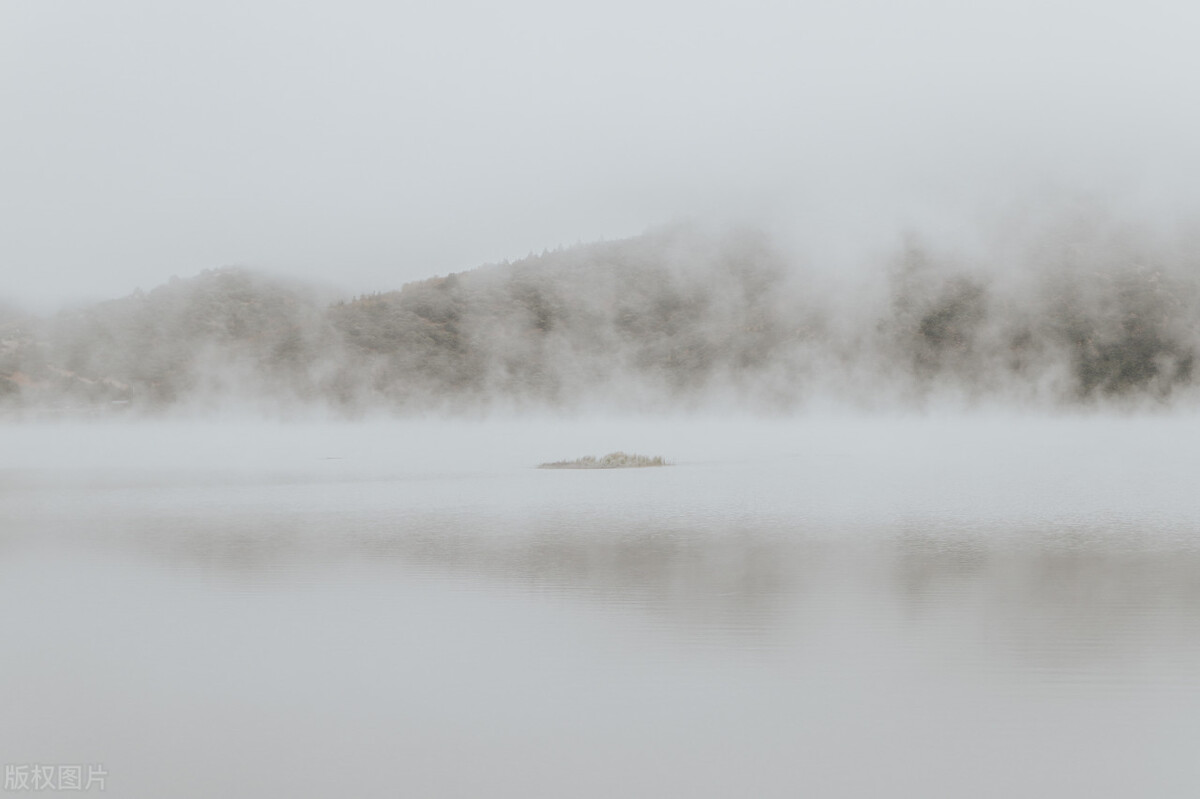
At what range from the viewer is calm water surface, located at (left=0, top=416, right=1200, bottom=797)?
11.5 meters

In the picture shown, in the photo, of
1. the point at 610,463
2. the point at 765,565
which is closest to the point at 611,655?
the point at 765,565

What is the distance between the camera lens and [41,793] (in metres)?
11.1

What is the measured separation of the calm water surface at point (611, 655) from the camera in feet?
37.7

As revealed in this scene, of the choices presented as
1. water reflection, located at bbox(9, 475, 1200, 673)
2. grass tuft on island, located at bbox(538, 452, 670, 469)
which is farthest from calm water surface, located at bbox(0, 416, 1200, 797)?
A: grass tuft on island, located at bbox(538, 452, 670, 469)

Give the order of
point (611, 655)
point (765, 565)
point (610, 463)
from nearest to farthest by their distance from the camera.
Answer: point (611, 655) < point (765, 565) < point (610, 463)

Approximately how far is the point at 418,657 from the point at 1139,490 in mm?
47600

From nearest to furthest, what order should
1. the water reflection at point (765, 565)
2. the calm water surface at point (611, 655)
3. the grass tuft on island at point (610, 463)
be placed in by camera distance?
the calm water surface at point (611, 655), the water reflection at point (765, 565), the grass tuft on island at point (610, 463)

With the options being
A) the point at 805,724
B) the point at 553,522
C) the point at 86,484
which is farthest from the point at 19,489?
the point at 805,724

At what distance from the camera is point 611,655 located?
53.1ft

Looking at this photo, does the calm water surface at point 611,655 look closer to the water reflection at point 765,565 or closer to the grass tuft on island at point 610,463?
the water reflection at point 765,565

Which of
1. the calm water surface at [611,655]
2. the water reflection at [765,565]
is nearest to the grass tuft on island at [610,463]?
the water reflection at [765,565]

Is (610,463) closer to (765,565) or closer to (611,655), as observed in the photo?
(765,565)

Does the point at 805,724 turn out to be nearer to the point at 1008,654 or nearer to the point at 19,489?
the point at 1008,654

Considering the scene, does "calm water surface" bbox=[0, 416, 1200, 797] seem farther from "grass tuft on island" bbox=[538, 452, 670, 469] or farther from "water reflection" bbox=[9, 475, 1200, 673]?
"grass tuft on island" bbox=[538, 452, 670, 469]
